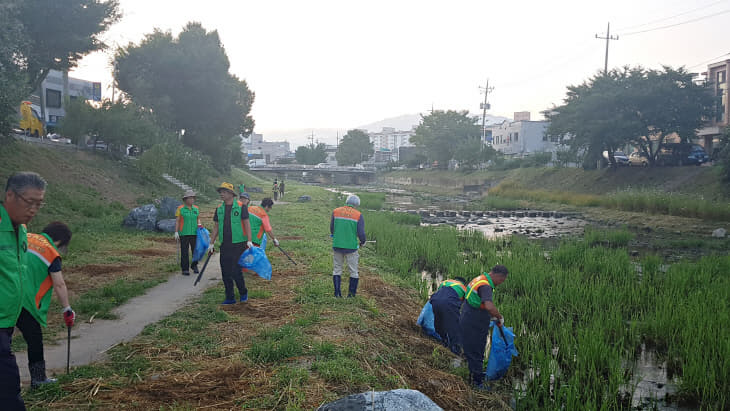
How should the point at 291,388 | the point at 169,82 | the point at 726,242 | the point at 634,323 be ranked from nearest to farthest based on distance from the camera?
the point at 291,388, the point at 634,323, the point at 726,242, the point at 169,82

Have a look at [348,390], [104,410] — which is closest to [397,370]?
[348,390]

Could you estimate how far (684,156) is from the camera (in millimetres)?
31641

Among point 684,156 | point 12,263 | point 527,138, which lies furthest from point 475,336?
point 527,138

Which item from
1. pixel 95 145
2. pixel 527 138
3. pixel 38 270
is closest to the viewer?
pixel 38 270

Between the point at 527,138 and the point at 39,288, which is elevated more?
the point at 527,138

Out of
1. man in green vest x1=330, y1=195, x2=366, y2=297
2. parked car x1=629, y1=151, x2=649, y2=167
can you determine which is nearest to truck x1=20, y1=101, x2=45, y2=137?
man in green vest x1=330, y1=195, x2=366, y2=297

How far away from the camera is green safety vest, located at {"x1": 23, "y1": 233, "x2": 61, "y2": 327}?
3822 mm

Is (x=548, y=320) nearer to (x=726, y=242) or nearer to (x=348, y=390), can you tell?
(x=348, y=390)

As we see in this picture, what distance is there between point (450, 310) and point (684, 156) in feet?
107

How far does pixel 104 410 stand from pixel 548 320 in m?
6.02

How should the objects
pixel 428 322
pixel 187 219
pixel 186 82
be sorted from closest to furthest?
1. pixel 428 322
2. pixel 187 219
3. pixel 186 82

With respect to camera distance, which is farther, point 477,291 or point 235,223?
point 235,223

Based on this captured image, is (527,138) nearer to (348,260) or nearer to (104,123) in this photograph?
(104,123)

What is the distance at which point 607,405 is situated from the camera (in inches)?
188
